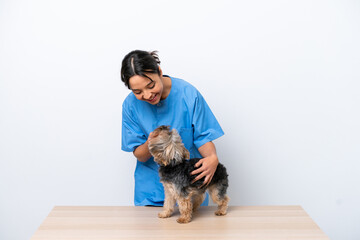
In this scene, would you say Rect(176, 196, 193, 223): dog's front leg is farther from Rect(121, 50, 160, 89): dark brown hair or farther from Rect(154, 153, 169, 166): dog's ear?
Rect(121, 50, 160, 89): dark brown hair

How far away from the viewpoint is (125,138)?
2447 mm

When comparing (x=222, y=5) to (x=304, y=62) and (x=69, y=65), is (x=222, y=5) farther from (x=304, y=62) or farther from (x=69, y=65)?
(x=69, y=65)

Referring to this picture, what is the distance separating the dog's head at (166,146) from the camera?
195 centimetres

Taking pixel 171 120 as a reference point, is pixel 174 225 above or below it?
below

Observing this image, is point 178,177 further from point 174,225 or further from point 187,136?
point 187,136

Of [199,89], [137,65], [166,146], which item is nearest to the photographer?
[166,146]

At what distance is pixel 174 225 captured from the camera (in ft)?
6.60

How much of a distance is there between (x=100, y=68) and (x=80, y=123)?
492 millimetres

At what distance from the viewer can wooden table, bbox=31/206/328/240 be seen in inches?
Result: 74.0

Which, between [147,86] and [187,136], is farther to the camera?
[187,136]

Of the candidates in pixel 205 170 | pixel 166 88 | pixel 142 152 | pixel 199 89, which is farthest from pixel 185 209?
pixel 199 89

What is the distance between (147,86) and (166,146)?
0.36 m

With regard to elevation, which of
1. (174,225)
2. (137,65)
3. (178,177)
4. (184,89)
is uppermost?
(137,65)

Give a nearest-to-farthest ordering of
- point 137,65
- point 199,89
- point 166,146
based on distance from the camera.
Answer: point 166,146 → point 137,65 → point 199,89
